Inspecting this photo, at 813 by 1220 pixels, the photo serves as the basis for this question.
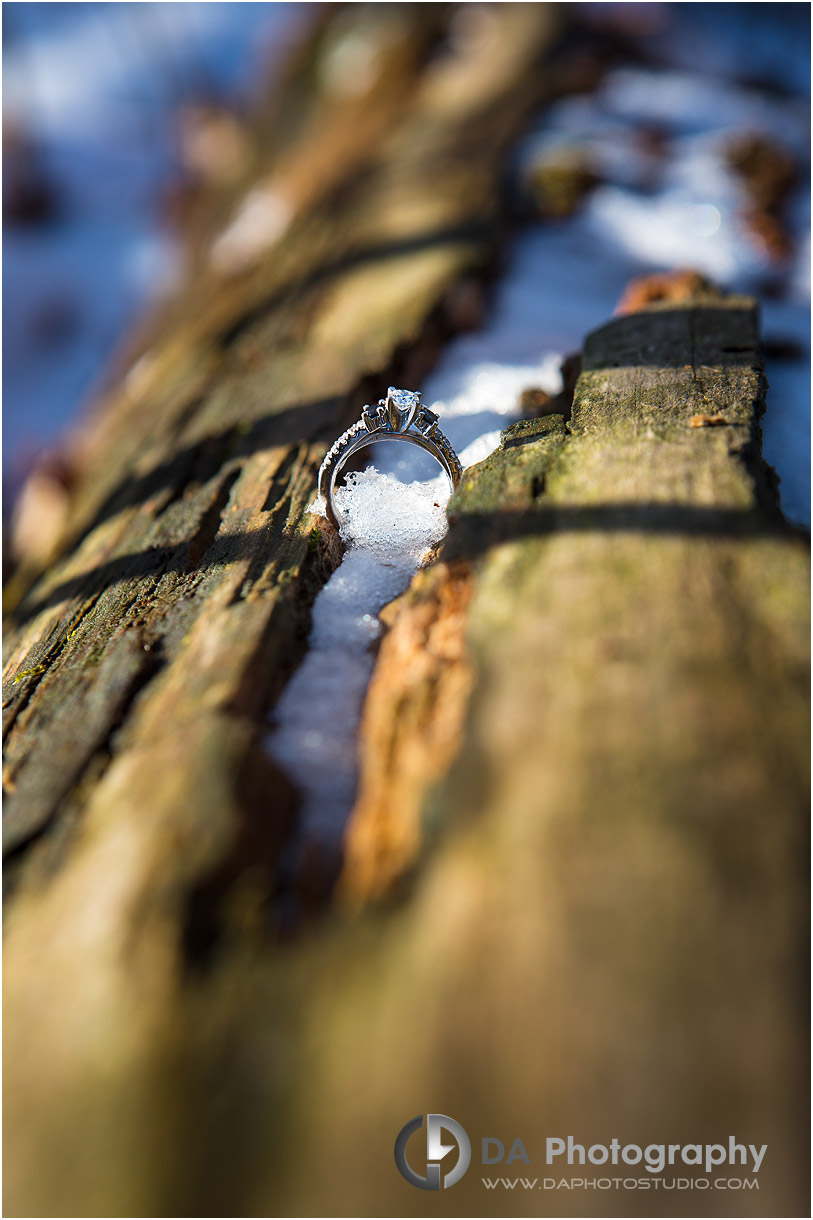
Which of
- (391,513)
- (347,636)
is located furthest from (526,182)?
(347,636)

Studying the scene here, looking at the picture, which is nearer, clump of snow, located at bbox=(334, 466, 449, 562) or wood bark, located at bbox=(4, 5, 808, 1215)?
wood bark, located at bbox=(4, 5, 808, 1215)

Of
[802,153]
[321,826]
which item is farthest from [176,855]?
[802,153]

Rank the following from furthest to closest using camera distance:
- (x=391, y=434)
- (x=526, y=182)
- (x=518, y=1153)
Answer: (x=526, y=182)
(x=391, y=434)
(x=518, y=1153)

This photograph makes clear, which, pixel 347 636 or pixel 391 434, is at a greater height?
pixel 391 434

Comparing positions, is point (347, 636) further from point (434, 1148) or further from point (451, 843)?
point (434, 1148)

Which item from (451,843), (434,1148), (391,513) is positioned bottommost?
(434,1148)

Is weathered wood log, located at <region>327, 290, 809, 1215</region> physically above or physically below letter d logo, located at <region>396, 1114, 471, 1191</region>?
above

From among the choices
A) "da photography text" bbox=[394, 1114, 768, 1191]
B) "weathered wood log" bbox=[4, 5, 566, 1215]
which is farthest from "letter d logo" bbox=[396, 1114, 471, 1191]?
"weathered wood log" bbox=[4, 5, 566, 1215]

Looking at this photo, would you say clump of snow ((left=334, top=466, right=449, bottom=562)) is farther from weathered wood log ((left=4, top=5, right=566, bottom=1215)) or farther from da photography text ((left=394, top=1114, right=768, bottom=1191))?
da photography text ((left=394, top=1114, right=768, bottom=1191))
